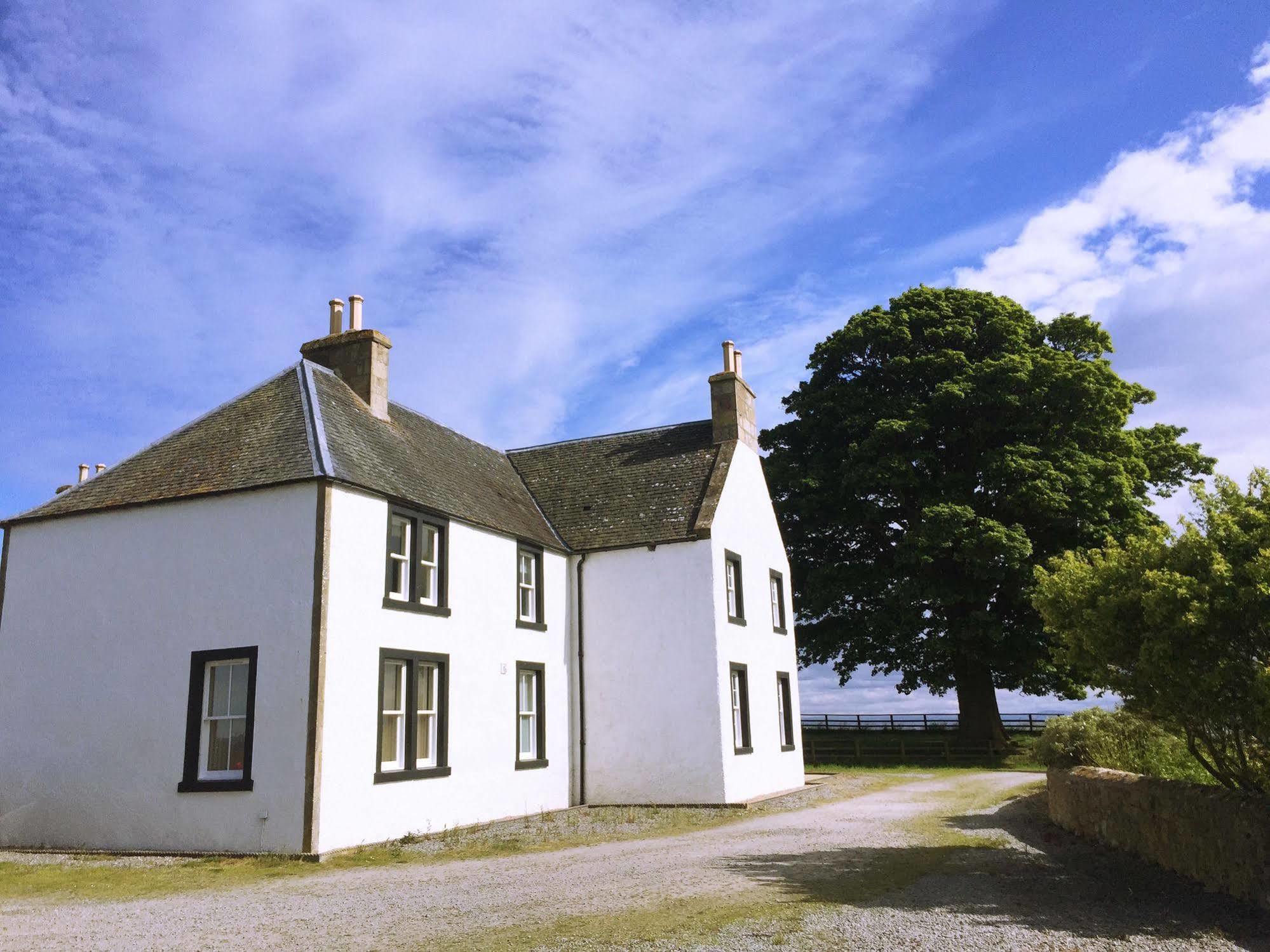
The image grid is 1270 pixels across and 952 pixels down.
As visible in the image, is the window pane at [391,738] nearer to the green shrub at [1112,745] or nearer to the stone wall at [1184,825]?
the stone wall at [1184,825]

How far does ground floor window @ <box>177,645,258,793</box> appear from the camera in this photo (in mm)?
15258

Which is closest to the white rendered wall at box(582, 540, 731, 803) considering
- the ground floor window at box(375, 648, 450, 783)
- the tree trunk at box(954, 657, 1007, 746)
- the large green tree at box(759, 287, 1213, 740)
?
the ground floor window at box(375, 648, 450, 783)

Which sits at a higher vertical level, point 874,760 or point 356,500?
point 356,500

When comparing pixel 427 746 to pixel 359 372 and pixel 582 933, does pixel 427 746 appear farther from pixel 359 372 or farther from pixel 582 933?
pixel 582 933

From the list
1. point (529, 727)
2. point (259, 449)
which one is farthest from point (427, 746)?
point (259, 449)

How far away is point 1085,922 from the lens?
8.88m

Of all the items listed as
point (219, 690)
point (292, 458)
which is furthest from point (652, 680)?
point (292, 458)

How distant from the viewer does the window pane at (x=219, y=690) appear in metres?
15.7

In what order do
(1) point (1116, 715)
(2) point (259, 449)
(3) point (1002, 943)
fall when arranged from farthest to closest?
(2) point (259, 449), (1) point (1116, 715), (3) point (1002, 943)

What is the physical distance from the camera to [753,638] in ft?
80.9

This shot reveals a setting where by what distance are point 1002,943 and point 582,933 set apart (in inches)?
140

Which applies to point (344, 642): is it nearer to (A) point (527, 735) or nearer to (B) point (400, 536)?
(B) point (400, 536)

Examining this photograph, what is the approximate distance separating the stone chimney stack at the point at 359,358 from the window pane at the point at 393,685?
5.84 metres

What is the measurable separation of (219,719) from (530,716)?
7.30 meters
